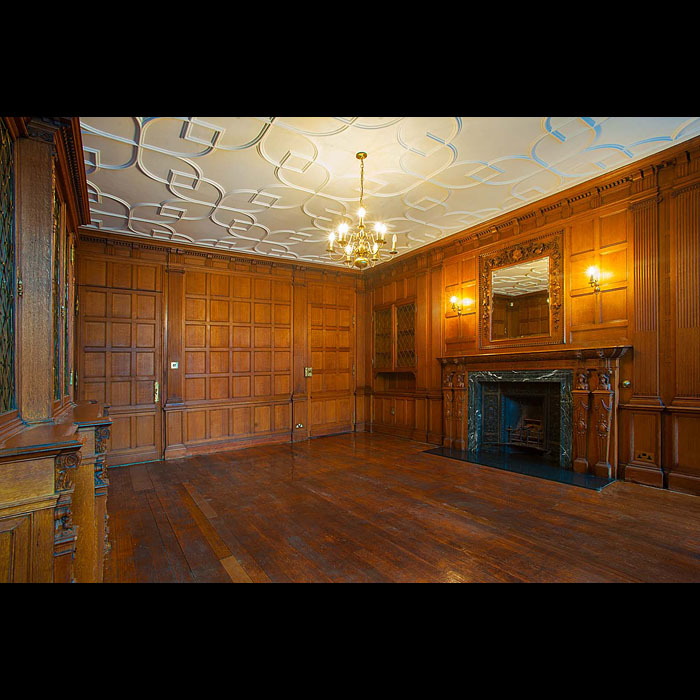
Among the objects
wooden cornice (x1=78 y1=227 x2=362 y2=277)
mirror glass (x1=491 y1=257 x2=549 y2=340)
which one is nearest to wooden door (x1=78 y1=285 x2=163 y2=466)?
wooden cornice (x1=78 y1=227 x2=362 y2=277)

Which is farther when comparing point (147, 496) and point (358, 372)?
point (358, 372)

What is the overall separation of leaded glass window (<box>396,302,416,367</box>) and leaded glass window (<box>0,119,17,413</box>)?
19.6 ft

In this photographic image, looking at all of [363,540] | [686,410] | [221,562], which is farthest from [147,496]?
[686,410]

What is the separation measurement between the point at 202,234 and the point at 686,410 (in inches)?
264

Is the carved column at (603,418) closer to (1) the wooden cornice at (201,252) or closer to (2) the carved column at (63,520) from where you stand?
(2) the carved column at (63,520)

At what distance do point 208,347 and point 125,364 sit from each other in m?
1.30

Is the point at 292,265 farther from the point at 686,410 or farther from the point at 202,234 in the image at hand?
the point at 686,410

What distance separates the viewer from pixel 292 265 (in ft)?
25.0

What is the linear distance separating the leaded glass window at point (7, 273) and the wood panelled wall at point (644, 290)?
550 cm

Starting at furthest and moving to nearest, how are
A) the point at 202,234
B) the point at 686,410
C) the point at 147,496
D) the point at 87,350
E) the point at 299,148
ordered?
the point at 202,234 < the point at 87,350 < the point at 147,496 < the point at 686,410 < the point at 299,148

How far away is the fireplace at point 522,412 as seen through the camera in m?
5.00

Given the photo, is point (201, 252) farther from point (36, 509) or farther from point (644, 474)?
point (644, 474)

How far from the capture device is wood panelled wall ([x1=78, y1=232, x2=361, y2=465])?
19.5 ft

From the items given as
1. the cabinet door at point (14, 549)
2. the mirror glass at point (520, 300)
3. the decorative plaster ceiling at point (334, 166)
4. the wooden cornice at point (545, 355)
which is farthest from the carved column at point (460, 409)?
the cabinet door at point (14, 549)
